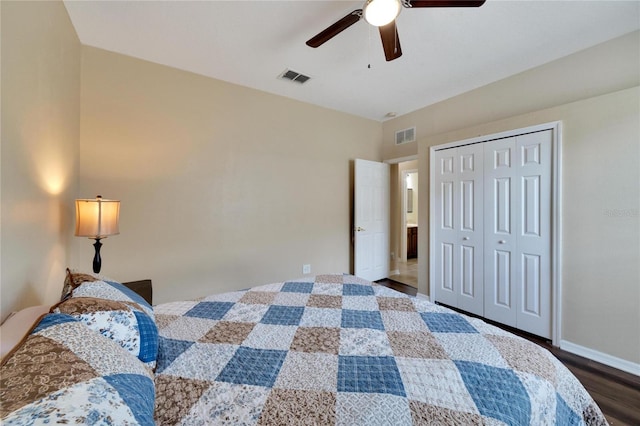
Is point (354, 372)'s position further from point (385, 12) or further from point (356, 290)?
point (385, 12)

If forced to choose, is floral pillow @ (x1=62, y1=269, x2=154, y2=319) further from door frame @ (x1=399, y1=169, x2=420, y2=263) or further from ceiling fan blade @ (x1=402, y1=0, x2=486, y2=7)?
door frame @ (x1=399, y1=169, x2=420, y2=263)

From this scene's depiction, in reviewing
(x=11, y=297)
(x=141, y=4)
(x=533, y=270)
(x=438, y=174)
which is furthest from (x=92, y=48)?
(x=533, y=270)

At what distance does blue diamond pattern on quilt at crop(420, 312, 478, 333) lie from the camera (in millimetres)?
1251

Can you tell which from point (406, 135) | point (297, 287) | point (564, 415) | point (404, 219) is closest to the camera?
point (564, 415)

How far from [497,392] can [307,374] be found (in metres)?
0.65

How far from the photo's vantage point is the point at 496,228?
274 cm

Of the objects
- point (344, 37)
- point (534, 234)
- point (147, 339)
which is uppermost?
point (344, 37)

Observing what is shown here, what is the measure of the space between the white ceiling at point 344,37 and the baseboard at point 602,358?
267 centimetres

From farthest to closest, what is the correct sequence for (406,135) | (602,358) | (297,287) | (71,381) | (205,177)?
(406,135) → (205,177) → (602,358) → (297,287) → (71,381)

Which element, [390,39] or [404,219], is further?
[404,219]

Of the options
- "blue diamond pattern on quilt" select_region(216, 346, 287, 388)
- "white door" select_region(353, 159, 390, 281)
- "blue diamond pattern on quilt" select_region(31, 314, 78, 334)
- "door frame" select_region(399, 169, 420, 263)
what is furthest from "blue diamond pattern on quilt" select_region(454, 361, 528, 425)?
"door frame" select_region(399, 169, 420, 263)

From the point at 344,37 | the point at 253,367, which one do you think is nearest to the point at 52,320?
the point at 253,367

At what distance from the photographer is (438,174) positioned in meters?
3.27

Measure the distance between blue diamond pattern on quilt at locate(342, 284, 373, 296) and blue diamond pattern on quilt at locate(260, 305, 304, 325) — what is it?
394mm
